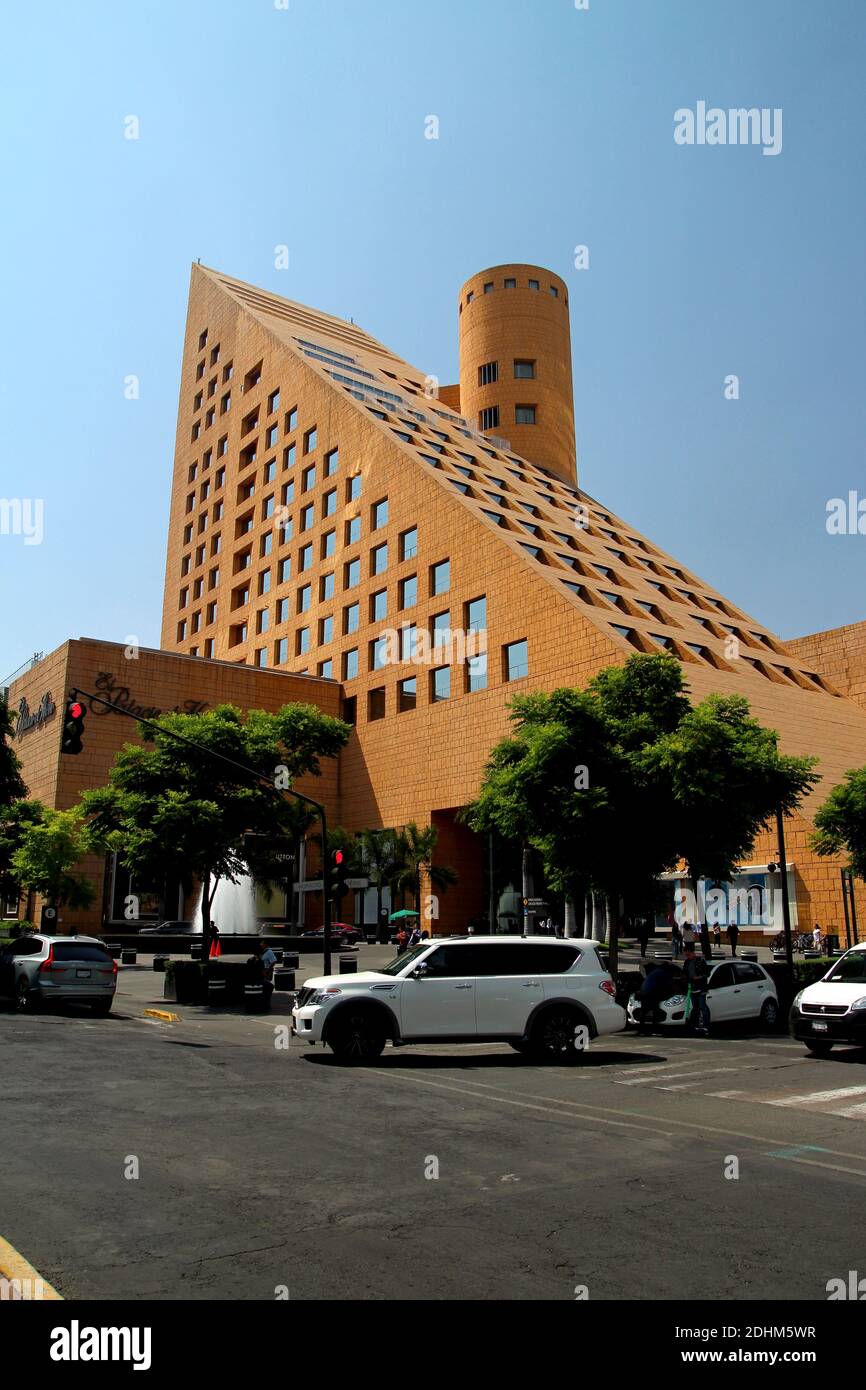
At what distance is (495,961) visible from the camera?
49.9 feet

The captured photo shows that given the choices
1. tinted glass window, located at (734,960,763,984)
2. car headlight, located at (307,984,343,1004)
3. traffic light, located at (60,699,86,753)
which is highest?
traffic light, located at (60,699,86,753)

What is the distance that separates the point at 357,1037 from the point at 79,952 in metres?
9.54

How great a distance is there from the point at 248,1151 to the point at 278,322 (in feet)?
272

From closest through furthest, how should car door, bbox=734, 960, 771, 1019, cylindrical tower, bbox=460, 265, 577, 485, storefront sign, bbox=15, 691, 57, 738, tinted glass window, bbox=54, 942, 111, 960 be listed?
car door, bbox=734, 960, 771, 1019 → tinted glass window, bbox=54, 942, 111, 960 → storefront sign, bbox=15, 691, 57, 738 → cylindrical tower, bbox=460, 265, 577, 485

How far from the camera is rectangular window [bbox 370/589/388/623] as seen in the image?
194ft

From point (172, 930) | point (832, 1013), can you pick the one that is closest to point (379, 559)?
point (172, 930)

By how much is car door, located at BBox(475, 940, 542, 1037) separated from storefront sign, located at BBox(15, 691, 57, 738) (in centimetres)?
4357

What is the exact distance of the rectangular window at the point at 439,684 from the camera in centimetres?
5372

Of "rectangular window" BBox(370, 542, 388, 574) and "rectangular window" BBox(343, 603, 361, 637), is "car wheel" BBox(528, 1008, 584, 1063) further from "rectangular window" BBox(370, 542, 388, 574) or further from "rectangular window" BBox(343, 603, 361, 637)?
"rectangular window" BBox(343, 603, 361, 637)

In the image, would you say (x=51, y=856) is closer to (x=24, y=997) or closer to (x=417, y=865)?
(x=417, y=865)

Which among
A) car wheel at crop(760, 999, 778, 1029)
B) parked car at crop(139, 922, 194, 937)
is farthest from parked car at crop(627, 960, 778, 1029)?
parked car at crop(139, 922, 194, 937)

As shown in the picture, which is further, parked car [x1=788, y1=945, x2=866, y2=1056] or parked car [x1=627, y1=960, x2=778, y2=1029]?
parked car [x1=627, y1=960, x2=778, y2=1029]

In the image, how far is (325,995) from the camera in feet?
48.9

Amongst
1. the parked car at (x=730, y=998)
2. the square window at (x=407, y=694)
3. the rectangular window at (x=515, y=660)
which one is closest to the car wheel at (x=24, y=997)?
the parked car at (x=730, y=998)
